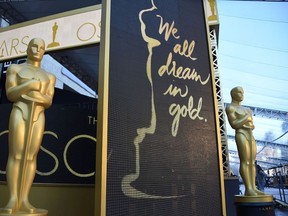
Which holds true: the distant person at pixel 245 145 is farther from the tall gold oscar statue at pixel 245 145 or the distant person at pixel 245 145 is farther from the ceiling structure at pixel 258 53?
the ceiling structure at pixel 258 53

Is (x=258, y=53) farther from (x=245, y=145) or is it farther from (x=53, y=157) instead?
(x=53, y=157)

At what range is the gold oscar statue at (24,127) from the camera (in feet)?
4.89

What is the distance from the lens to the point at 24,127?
155 centimetres

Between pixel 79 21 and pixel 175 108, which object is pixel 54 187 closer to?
pixel 175 108

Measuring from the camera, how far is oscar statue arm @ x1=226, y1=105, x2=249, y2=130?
2443 mm

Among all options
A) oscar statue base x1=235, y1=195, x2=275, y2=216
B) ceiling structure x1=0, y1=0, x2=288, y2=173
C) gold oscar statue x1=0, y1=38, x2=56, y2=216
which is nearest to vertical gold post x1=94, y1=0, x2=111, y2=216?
gold oscar statue x1=0, y1=38, x2=56, y2=216

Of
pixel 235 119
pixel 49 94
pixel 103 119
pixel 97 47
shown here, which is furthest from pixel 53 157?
pixel 97 47

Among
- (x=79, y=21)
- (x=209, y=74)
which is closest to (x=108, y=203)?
(x=209, y=74)

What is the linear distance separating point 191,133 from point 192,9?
1.05 meters

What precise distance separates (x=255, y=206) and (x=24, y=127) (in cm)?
173

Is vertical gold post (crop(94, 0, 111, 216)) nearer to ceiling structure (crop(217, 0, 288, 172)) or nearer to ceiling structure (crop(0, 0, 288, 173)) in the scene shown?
ceiling structure (crop(0, 0, 288, 173))

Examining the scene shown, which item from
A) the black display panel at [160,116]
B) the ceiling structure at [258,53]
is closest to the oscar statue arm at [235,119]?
the black display panel at [160,116]

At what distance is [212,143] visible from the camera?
6.64 feet

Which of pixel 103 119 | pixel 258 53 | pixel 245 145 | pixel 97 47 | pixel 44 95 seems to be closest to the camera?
pixel 103 119
